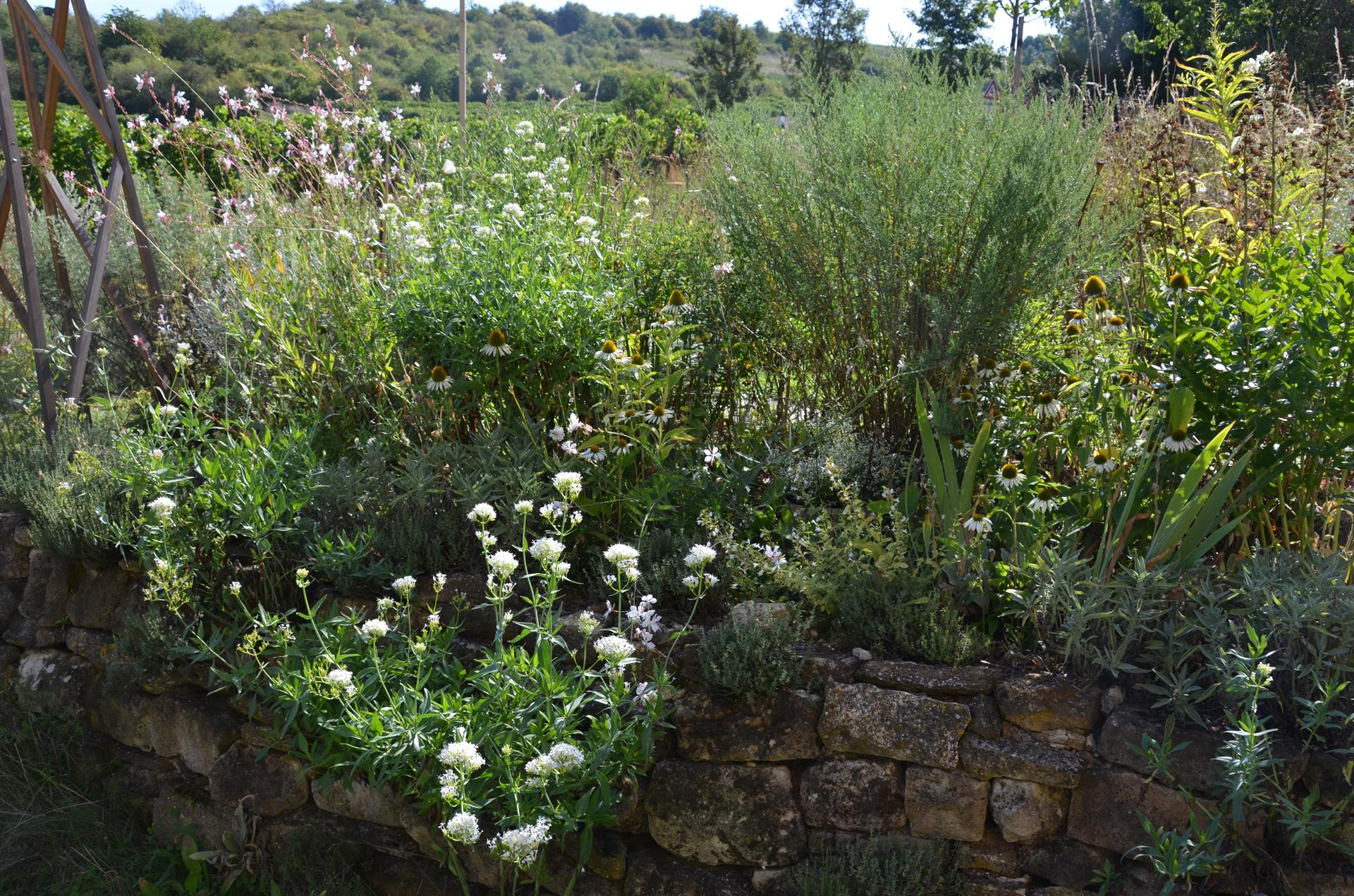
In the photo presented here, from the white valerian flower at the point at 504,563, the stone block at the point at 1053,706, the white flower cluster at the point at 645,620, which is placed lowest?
the stone block at the point at 1053,706

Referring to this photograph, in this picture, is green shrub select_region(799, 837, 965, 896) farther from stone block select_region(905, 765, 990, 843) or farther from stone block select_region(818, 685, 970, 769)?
stone block select_region(818, 685, 970, 769)

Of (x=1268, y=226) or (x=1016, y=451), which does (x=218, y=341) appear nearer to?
(x=1016, y=451)

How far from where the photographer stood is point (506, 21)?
3350 cm

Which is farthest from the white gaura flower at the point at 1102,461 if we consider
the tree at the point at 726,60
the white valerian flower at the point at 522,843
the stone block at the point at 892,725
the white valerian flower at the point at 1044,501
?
the tree at the point at 726,60

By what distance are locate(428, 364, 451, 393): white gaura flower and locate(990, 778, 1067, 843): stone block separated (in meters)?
1.82

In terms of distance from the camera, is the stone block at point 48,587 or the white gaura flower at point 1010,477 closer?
the white gaura flower at point 1010,477

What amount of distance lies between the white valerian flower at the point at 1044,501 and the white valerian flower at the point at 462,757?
4.73ft

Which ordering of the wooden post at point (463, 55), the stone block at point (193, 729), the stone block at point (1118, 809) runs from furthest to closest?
the wooden post at point (463, 55)
the stone block at point (193, 729)
the stone block at point (1118, 809)

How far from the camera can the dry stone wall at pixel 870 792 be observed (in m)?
2.11

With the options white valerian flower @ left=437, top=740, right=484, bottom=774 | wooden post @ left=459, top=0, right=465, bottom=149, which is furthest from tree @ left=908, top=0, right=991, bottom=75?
white valerian flower @ left=437, top=740, right=484, bottom=774

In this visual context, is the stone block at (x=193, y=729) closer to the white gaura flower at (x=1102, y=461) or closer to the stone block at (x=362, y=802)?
the stone block at (x=362, y=802)

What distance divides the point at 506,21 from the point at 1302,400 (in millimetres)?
35040

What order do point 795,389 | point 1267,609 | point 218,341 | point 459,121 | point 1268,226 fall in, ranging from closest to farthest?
point 1267,609
point 1268,226
point 795,389
point 218,341
point 459,121

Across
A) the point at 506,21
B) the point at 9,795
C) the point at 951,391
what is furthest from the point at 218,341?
the point at 506,21
